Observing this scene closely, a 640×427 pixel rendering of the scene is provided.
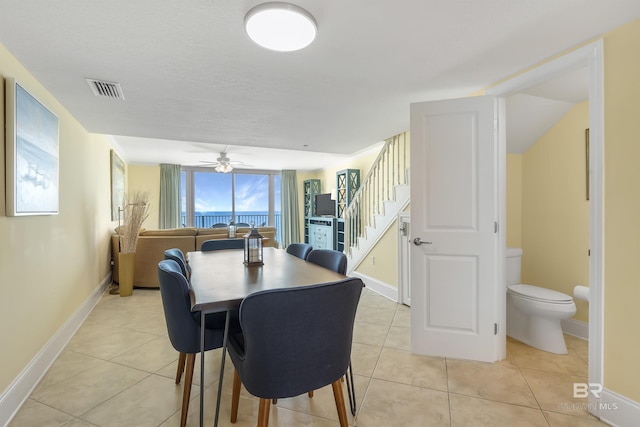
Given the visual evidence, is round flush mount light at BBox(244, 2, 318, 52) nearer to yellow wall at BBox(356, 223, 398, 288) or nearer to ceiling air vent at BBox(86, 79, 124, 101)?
ceiling air vent at BBox(86, 79, 124, 101)

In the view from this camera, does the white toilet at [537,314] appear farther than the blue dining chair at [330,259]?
Yes

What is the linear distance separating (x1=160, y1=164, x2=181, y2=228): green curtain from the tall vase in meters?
2.90

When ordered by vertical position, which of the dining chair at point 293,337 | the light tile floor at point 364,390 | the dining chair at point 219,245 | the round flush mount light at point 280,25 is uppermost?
the round flush mount light at point 280,25

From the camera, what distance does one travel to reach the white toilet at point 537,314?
226cm

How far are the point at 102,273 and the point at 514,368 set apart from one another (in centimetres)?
471

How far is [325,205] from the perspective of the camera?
678cm

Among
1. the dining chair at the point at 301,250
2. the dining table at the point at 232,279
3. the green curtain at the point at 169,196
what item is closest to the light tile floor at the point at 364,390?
the dining table at the point at 232,279

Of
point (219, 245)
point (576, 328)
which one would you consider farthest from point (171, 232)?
point (576, 328)

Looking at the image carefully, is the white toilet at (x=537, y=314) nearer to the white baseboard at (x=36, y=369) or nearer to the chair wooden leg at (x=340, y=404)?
the chair wooden leg at (x=340, y=404)

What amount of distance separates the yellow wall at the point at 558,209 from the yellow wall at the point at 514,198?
0.11ft

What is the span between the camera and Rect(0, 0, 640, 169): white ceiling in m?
1.39

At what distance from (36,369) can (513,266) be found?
3.78 m

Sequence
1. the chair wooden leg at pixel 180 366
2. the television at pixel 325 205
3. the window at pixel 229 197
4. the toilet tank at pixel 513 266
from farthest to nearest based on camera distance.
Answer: the window at pixel 229 197, the television at pixel 325 205, the toilet tank at pixel 513 266, the chair wooden leg at pixel 180 366

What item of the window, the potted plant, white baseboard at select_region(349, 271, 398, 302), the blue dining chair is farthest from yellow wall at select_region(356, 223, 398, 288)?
the window
